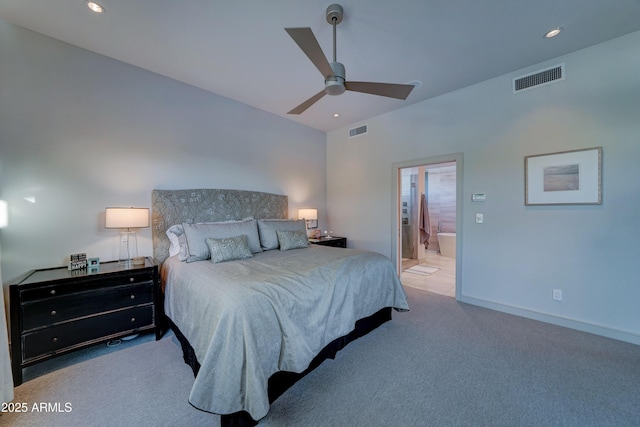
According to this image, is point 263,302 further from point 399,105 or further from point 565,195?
point 399,105

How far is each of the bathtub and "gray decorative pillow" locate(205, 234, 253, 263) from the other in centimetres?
609

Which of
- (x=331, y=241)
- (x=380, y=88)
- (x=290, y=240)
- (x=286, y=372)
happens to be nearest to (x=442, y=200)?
(x=331, y=241)

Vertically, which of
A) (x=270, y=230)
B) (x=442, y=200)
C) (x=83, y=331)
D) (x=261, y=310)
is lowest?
(x=83, y=331)

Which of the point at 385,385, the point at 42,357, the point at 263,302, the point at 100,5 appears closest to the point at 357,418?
the point at 385,385

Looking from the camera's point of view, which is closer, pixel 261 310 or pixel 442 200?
pixel 261 310

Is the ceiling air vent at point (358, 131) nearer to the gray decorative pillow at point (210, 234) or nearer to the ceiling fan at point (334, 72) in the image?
the ceiling fan at point (334, 72)

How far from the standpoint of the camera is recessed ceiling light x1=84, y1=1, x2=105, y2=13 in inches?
81.7

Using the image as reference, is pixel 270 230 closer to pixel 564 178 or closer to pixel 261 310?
pixel 261 310

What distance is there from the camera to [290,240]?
3.55 meters

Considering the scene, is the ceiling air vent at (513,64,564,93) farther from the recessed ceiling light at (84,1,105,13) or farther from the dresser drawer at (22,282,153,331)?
the dresser drawer at (22,282,153,331)

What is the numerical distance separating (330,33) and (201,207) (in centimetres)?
270

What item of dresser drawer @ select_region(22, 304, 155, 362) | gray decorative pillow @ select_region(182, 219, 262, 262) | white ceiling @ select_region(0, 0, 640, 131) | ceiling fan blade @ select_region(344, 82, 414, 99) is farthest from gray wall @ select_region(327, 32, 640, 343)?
dresser drawer @ select_region(22, 304, 155, 362)

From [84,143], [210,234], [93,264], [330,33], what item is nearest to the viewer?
[330,33]

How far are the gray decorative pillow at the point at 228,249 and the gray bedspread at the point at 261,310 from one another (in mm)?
136
